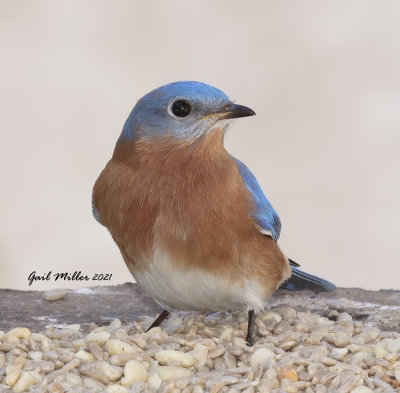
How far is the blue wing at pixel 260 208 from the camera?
460 centimetres

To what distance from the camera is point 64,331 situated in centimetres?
506

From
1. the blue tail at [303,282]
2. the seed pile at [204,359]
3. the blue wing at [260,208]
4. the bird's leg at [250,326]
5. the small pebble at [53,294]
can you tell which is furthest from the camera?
the small pebble at [53,294]

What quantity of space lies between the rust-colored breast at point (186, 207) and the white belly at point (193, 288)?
1.6 inches

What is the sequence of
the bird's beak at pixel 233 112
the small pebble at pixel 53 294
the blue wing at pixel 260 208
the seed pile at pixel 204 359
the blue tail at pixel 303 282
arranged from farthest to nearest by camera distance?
the small pebble at pixel 53 294 < the blue tail at pixel 303 282 < the blue wing at pixel 260 208 < the bird's beak at pixel 233 112 < the seed pile at pixel 204 359

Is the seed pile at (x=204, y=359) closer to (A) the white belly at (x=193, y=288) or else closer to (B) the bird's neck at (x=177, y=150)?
(A) the white belly at (x=193, y=288)

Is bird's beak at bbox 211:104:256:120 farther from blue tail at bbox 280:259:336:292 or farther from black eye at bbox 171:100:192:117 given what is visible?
blue tail at bbox 280:259:336:292

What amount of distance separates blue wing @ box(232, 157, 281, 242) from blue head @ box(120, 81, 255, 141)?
46 centimetres

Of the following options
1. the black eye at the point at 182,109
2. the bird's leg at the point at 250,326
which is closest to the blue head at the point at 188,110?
the black eye at the point at 182,109

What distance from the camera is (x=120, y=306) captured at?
613 centimetres

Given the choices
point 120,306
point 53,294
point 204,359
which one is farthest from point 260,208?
point 53,294

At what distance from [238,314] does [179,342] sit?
2.69ft

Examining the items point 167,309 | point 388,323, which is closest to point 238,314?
point 167,309

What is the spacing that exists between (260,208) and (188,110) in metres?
0.70

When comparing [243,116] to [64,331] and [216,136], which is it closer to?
[216,136]
